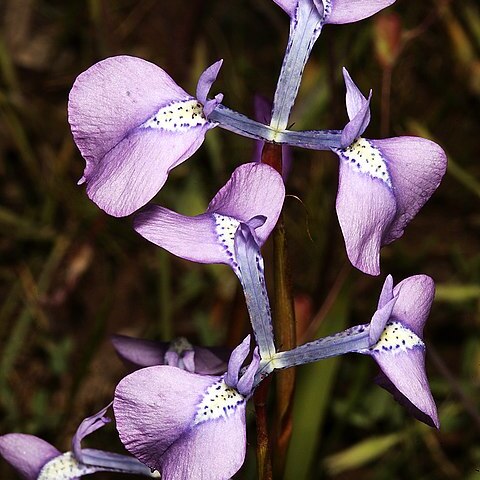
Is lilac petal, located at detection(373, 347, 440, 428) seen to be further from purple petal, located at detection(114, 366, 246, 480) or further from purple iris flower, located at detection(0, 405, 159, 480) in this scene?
purple iris flower, located at detection(0, 405, 159, 480)

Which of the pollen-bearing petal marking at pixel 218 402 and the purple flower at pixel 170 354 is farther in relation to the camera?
the purple flower at pixel 170 354

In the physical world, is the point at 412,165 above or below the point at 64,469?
above

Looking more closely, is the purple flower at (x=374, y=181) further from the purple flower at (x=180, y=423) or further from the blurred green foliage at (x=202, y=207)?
the blurred green foliage at (x=202, y=207)

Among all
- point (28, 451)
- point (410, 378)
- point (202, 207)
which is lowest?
point (202, 207)

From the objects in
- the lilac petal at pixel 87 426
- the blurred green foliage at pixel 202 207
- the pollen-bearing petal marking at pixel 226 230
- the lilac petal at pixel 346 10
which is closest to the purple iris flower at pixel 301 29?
the lilac petal at pixel 346 10

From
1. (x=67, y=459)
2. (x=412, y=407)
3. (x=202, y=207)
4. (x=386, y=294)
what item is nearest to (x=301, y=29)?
(x=386, y=294)

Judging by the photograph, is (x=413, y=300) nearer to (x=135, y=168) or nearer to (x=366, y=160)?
(x=366, y=160)
